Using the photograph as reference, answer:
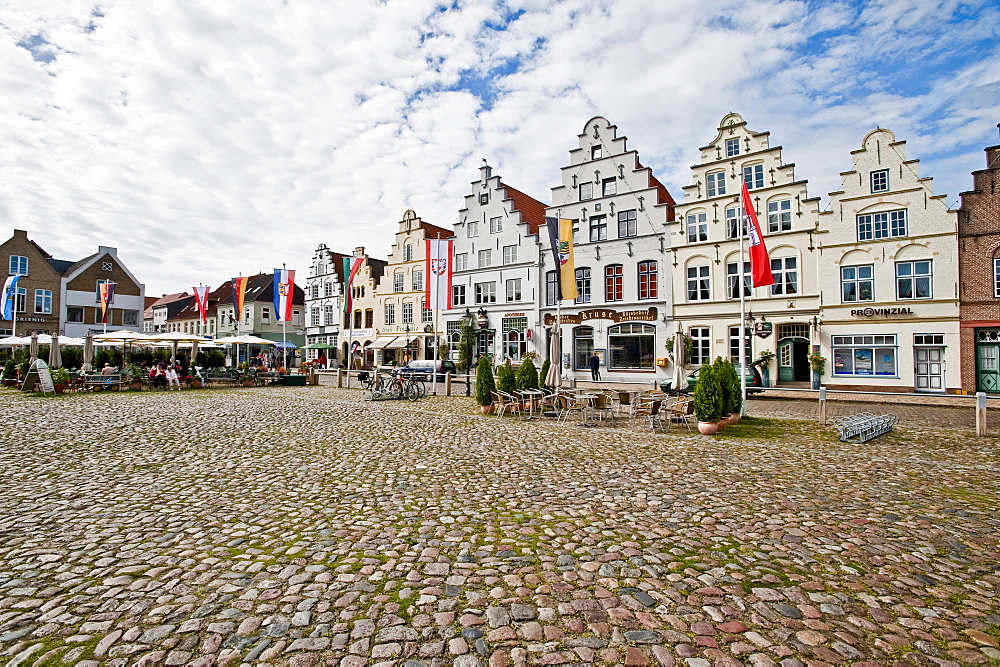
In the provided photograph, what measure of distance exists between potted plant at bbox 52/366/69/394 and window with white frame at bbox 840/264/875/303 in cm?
3541

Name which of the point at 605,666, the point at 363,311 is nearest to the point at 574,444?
the point at 605,666

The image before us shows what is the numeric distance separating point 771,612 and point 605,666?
1499 mm

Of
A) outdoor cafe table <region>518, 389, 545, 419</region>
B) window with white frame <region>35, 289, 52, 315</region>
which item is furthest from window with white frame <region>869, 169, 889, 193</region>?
window with white frame <region>35, 289, 52, 315</region>

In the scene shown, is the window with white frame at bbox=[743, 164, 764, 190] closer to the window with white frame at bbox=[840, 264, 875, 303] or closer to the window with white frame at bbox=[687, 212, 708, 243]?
the window with white frame at bbox=[687, 212, 708, 243]

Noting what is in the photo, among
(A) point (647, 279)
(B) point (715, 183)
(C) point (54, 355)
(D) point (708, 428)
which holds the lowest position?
(D) point (708, 428)

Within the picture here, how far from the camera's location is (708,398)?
1239 centimetres

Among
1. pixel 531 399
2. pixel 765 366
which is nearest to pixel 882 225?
pixel 765 366

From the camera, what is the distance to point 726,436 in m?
12.2

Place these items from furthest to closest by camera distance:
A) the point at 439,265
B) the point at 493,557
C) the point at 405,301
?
the point at 405,301 < the point at 439,265 < the point at 493,557

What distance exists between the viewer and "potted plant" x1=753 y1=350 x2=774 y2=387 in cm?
2722

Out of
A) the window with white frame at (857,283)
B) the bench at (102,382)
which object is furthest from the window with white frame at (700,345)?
the bench at (102,382)

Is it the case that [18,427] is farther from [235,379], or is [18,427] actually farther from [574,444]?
[235,379]

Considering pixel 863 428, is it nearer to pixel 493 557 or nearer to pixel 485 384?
pixel 485 384

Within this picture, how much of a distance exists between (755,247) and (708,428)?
28.0 feet
